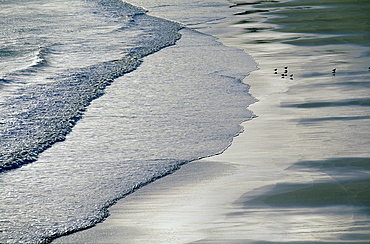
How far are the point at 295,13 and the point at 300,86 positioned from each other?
9.71 metres

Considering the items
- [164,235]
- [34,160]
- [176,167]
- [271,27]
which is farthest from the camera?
[271,27]

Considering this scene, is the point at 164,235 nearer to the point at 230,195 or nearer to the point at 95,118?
the point at 230,195

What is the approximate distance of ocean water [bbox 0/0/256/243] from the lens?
459cm

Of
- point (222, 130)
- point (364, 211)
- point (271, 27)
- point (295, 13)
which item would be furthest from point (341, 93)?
point (295, 13)

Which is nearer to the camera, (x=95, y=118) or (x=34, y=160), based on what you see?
(x=34, y=160)

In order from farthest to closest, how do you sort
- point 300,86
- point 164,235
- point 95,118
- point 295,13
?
point 295,13, point 300,86, point 95,118, point 164,235

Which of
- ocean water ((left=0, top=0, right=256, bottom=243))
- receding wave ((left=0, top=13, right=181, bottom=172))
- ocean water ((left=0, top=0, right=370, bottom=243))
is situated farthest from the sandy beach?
receding wave ((left=0, top=13, right=181, bottom=172))

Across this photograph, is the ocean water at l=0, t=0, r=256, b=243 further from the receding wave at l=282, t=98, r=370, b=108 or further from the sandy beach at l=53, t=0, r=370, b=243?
the receding wave at l=282, t=98, r=370, b=108

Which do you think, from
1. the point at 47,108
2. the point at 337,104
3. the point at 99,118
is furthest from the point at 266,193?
the point at 47,108

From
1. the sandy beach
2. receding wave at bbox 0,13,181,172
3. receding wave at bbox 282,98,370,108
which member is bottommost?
receding wave at bbox 0,13,181,172

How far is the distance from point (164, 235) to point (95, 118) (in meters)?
3.39

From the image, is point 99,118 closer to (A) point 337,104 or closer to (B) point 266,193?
(A) point 337,104

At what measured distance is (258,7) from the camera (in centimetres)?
1969

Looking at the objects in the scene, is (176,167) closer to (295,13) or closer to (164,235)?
(164,235)
